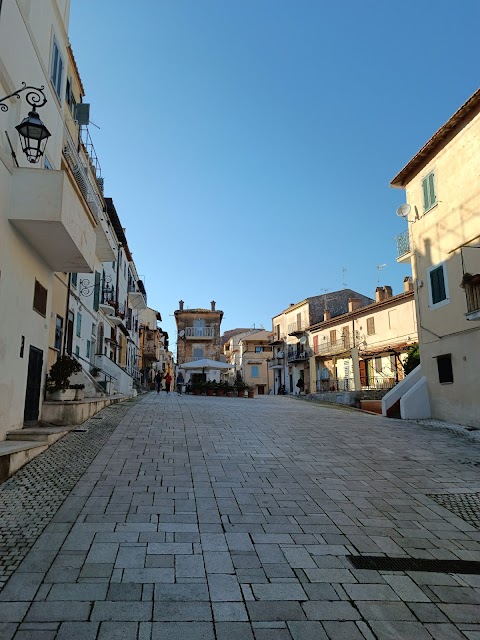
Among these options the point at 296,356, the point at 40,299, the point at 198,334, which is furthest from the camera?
the point at 198,334

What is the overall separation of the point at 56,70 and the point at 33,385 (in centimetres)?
767

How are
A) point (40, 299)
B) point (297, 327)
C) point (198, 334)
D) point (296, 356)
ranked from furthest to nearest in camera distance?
point (198, 334) < point (297, 327) < point (296, 356) < point (40, 299)

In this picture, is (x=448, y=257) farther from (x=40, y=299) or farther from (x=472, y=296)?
(x=40, y=299)

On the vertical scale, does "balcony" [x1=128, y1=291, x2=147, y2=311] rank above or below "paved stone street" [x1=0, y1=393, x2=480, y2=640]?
above

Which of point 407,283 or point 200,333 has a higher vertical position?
point 407,283

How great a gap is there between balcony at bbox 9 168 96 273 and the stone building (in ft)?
162

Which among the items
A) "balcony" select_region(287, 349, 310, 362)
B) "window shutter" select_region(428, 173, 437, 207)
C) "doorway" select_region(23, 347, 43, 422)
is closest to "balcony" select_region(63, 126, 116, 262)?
"doorway" select_region(23, 347, 43, 422)

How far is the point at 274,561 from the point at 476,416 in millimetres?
11605

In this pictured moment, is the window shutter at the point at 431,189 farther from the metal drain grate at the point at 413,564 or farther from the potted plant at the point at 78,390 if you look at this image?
the metal drain grate at the point at 413,564

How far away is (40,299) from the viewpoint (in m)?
11.1

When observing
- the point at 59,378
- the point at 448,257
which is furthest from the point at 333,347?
the point at 59,378

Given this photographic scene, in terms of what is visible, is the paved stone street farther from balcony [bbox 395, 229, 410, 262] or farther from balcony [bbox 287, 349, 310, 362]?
balcony [bbox 287, 349, 310, 362]

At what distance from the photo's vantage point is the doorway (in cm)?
1055

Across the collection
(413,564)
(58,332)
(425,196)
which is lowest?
(413,564)
